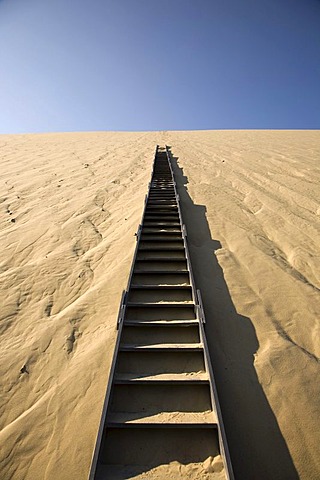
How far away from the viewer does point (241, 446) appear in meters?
2.01

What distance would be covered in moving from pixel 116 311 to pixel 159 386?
3.76ft

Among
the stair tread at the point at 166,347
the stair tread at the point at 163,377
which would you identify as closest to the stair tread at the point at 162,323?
the stair tread at the point at 166,347

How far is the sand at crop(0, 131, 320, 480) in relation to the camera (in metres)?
2.04

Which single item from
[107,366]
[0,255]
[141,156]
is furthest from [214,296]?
[141,156]

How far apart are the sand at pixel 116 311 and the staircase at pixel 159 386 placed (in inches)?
6.7

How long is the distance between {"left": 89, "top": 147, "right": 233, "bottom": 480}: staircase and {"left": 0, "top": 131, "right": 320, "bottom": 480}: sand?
17cm

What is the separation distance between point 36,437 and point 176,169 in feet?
29.3

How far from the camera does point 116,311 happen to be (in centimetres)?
324

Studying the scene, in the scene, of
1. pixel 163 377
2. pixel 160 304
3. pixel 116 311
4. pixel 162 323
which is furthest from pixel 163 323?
pixel 116 311

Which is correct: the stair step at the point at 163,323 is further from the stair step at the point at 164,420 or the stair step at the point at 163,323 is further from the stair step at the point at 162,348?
the stair step at the point at 164,420

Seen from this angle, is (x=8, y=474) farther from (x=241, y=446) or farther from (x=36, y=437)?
(x=241, y=446)

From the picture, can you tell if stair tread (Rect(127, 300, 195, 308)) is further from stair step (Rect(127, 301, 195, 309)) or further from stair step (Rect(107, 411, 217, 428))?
stair step (Rect(107, 411, 217, 428))

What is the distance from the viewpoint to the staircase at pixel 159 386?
1900mm

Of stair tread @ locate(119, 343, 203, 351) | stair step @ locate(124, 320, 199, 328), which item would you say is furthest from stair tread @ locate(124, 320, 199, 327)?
stair tread @ locate(119, 343, 203, 351)
